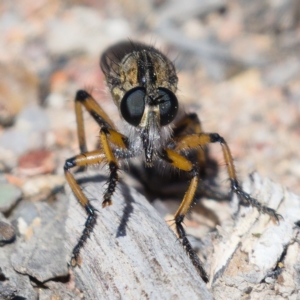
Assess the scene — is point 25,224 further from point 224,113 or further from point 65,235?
point 224,113

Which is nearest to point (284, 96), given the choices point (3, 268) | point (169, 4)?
point (169, 4)

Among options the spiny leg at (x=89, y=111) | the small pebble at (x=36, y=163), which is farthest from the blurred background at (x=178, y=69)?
the spiny leg at (x=89, y=111)

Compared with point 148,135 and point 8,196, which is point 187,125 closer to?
point 148,135

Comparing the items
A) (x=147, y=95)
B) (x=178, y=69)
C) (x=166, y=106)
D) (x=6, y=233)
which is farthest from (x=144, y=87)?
(x=178, y=69)

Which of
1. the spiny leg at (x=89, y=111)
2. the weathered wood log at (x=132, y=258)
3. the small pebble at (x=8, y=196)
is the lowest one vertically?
the weathered wood log at (x=132, y=258)

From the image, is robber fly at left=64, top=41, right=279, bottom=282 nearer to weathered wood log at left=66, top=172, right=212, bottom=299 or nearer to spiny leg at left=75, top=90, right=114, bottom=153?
spiny leg at left=75, top=90, right=114, bottom=153

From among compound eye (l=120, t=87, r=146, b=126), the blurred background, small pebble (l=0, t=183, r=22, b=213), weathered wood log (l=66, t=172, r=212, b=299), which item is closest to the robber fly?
compound eye (l=120, t=87, r=146, b=126)

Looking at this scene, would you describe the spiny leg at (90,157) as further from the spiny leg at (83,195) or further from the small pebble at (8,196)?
the small pebble at (8,196)
